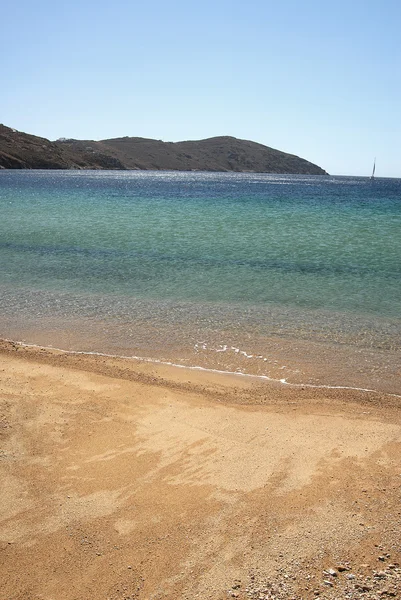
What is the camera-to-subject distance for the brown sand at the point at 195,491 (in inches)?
196

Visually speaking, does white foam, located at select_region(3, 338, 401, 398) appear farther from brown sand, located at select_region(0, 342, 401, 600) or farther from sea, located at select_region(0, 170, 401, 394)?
brown sand, located at select_region(0, 342, 401, 600)

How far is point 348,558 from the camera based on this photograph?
17.0 ft

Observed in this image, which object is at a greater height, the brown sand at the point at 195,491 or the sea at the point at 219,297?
the sea at the point at 219,297

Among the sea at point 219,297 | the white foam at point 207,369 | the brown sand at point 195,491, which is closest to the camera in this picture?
the brown sand at point 195,491

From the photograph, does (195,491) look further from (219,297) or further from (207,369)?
(219,297)

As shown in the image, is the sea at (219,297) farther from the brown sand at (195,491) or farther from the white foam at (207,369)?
the brown sand at (195,491)

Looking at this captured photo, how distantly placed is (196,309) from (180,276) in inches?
177

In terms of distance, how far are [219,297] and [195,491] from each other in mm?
10010

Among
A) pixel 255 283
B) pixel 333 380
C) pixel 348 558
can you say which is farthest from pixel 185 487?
pixel 255 283

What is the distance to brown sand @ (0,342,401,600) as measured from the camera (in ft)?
16.4

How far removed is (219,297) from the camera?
52.4ft

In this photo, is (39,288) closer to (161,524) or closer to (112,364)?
(112,364)

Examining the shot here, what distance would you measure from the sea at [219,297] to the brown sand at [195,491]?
5.81 ft

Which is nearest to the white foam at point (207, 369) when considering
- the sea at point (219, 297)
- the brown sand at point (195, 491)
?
the sea at point (219, 297)
